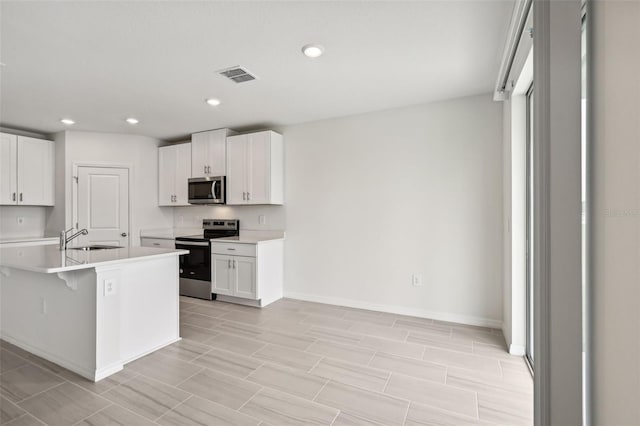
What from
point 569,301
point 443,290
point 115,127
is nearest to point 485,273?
point 443,290

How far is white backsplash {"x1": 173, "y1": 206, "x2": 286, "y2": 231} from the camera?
4406 millimetres

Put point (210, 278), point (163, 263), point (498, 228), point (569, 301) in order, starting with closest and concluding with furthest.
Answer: point (569, 301)
point (163, 263)
point (498, 228)
point (210, 278)

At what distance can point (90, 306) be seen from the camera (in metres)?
2.25

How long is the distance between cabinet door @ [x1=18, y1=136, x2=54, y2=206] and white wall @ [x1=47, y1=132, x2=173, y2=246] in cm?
14

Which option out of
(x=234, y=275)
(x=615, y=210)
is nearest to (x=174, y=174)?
(x=234, y=275)

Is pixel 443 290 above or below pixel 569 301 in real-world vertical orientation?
below

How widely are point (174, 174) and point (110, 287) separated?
3000mm

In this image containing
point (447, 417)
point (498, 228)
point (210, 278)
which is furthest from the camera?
point (210, 278)

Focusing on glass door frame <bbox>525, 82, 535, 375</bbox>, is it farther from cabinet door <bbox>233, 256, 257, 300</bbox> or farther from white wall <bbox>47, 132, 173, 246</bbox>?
white wall <bbox>47, 132, 173, 246</bbox>

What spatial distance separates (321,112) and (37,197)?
428cm

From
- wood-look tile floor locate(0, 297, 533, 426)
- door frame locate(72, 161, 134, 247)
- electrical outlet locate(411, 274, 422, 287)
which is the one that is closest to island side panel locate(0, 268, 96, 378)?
wood-look tile floor locate(0, 297, 533, 426)

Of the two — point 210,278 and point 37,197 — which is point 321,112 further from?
point 37,197

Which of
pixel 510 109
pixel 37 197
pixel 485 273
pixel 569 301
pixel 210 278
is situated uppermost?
pixel 510 109

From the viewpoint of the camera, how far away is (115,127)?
4.39 m
